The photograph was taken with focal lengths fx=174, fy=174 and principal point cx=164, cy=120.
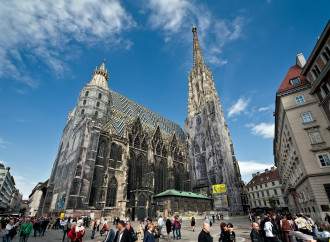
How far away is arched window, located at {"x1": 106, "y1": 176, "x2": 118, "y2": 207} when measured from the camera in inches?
1088

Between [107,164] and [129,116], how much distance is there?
15289 millimetres

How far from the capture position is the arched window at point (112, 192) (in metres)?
27.6

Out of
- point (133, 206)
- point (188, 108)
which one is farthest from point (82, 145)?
point (188, 108)

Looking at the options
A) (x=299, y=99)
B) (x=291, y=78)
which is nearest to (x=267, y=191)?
(x=291, y=78)

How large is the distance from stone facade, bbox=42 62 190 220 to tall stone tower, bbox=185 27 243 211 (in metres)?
5.11

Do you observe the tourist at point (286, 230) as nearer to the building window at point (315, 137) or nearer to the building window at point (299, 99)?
the building window at point (315, 137)

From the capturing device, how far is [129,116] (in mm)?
41875

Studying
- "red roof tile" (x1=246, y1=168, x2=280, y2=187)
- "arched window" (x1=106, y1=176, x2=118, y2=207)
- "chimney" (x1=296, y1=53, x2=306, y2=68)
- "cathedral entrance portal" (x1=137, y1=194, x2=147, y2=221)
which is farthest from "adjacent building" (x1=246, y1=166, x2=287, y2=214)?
"arched window" (x1=106, y1=176, x2=118, y2=207)

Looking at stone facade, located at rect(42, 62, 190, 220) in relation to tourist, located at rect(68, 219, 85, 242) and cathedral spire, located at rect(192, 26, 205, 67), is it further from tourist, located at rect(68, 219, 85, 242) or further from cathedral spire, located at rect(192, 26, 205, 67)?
cathedral spire, located at rect(192, 26, 205, 67)

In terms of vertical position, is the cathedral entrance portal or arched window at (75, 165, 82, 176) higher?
arched window at (75, 165, 82, 176)

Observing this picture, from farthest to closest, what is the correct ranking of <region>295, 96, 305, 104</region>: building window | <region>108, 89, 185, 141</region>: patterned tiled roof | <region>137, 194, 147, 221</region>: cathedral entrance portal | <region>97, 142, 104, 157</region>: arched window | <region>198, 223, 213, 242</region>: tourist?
<region>108, 89, 185, 141</region>: patterned tiled roof, <region>97, 142, 104, 157</region>: arched window, <region>137, 194, 147, 221</region>: cathedral entrance portal, <region>295, 96, 305, 104</region>: building window, <region>198, 223, 213, 242</region>: tourist

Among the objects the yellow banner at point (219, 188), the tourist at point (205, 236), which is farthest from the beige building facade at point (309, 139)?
the tourist at point (205, 236)

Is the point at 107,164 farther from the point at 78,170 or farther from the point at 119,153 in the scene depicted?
the point at 78,170

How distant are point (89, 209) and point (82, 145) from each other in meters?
9.26
